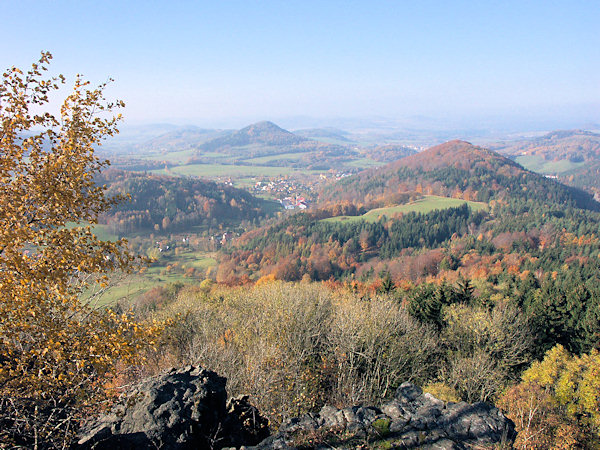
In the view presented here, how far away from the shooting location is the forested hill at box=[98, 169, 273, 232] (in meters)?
124

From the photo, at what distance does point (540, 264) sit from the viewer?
2511 inches

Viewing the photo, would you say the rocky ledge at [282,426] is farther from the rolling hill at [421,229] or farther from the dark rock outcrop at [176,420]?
the rolling hill at [421,229]

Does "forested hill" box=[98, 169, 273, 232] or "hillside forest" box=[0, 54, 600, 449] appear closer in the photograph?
"hillside forest" box=[0, 54, 600, 449]

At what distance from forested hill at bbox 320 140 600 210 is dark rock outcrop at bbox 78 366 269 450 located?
5274 inches

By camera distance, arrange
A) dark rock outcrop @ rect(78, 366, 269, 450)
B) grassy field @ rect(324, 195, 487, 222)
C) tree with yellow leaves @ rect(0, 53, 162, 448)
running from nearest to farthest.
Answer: tree with yellow leaves @ rect(0, 53, 162, 448) < dark rock outcrop @ rect(78, 366, 269, 450) < grassy field @ rect(324, 195, 487, 222)

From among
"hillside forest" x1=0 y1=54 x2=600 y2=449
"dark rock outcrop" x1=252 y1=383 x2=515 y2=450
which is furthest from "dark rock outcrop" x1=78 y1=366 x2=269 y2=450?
"dark rock outcrop" x1=252 y1=383 x2=515 y2=450

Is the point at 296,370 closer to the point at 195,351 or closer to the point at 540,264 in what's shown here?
the point at 195,351

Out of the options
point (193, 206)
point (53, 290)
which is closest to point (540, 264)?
point (53, 290)

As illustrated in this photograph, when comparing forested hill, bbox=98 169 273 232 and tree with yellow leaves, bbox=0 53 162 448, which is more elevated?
tree with yellow leaves, bbox=0 53 162 448

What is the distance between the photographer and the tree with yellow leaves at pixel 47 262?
7.55m

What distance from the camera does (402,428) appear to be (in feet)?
37.7

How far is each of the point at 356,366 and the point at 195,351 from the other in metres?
10.1

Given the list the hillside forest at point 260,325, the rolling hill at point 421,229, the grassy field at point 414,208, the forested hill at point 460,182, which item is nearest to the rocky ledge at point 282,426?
the hillside forest at point 260,325

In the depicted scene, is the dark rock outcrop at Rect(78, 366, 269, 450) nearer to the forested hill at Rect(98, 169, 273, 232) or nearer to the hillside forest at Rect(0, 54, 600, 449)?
the hillside forest at Rect(0, 54, 600, 449)
